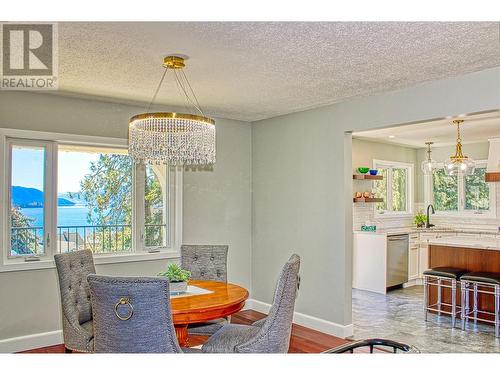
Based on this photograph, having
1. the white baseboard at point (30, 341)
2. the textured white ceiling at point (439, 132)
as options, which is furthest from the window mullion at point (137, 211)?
the textured white ceiling at point (439, 132)

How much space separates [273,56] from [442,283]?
3.69 meters

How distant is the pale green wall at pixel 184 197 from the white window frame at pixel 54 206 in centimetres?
7

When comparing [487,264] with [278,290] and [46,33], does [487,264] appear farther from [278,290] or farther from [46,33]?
[46,33]

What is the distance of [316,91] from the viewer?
13.2 feet

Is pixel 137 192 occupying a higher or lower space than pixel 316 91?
lower

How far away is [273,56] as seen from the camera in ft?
9.91

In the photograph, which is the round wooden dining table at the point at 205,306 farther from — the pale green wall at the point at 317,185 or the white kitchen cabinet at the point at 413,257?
the white kitchen cabinet at the point at 413,257

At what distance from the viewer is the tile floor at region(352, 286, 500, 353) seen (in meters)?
4.10

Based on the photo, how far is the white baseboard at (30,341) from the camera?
383cm

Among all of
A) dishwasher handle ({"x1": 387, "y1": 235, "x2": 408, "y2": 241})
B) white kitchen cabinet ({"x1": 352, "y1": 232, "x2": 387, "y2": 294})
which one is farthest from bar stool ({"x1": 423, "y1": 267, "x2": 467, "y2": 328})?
dishwasher handle ({"x1": 387, "y1": 235, "x2": 408, "y2": 241})

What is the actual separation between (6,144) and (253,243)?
119 inches

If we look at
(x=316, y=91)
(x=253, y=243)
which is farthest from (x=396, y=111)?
(x=253, y=243)

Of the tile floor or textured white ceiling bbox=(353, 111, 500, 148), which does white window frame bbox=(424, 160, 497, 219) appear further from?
the tile floor

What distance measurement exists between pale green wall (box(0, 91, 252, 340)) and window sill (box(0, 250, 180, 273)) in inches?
2.0
